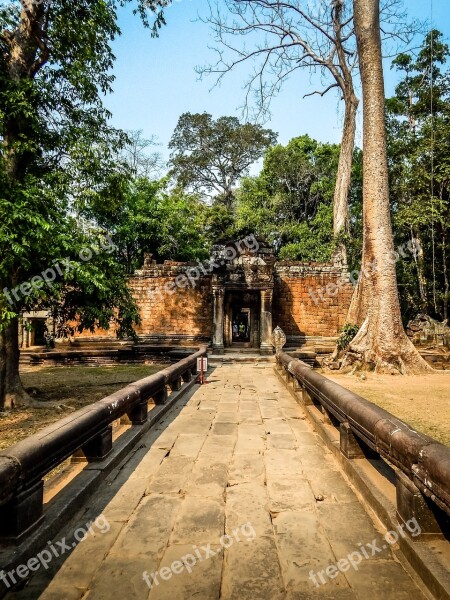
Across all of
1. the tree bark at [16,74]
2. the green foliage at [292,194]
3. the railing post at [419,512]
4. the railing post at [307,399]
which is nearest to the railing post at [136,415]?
the railing post at [307,399]

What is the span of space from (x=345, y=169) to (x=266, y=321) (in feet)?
27.0

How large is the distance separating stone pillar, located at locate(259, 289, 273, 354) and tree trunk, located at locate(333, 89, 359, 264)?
484 cm

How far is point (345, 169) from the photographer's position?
657 inches

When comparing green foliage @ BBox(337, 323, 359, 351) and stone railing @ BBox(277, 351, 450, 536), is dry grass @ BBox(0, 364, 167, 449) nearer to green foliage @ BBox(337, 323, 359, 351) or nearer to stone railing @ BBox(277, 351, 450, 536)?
stone railing @ BBox(277, 351, 450, 536)

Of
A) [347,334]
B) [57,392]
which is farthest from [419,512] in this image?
[347,334]

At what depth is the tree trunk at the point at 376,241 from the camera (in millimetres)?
9141

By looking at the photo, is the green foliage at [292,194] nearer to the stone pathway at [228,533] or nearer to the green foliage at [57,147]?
the green foliage at [57,147]

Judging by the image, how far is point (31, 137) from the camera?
6609mm

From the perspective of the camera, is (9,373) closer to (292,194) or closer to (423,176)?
(423,176)

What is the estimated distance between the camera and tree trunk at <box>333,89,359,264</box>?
54.2 feet

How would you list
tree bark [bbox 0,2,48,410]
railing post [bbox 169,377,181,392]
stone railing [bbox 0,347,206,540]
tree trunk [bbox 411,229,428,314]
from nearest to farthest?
stone railing [bbox 0,347,206,540], railing post [bbox 169,377,181,392], tree bark [bbox 0,2,48,410], tree trunk [bbox 411,229,428,314]

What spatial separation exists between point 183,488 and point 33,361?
12.9 m

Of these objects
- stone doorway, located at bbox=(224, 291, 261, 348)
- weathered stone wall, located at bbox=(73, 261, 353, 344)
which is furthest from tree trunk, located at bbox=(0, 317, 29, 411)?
stone doorway, located at bbox=(224, 291, 261, 348)

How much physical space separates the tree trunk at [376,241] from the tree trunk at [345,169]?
6.29m
